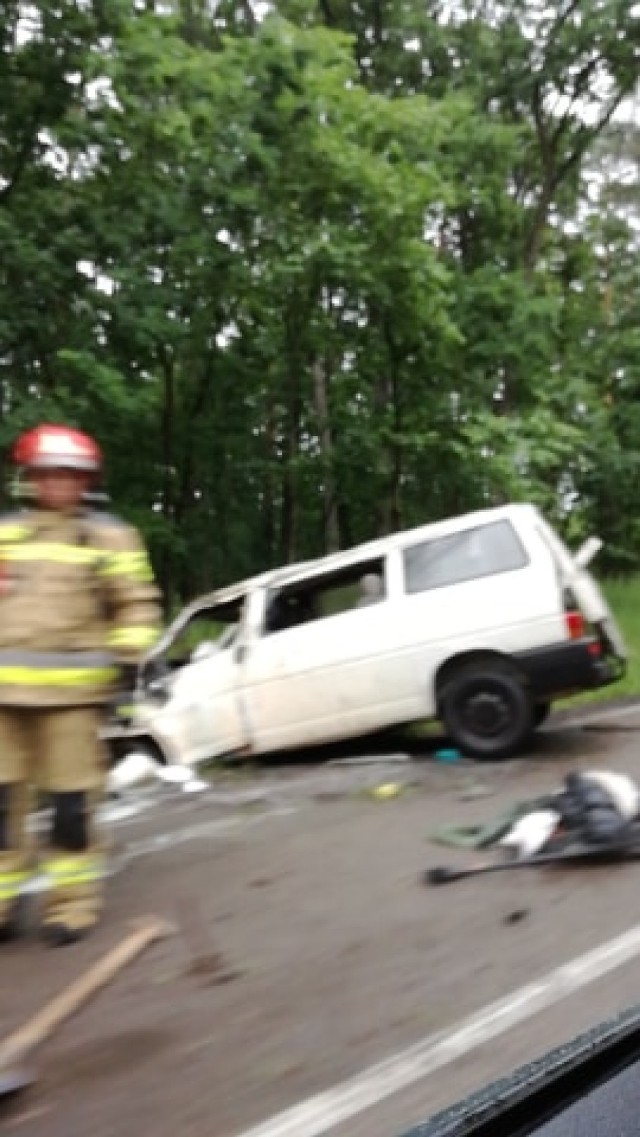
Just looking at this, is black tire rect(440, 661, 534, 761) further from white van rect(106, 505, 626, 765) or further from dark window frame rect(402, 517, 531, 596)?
dark window frame rect(402, 517, 531, 596)

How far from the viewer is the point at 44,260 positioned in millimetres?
11977

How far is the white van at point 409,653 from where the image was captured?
879 cm

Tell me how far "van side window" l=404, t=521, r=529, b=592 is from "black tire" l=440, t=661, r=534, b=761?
688 mm

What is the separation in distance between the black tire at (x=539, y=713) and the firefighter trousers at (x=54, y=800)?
15.3 feet

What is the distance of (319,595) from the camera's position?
9.29 m

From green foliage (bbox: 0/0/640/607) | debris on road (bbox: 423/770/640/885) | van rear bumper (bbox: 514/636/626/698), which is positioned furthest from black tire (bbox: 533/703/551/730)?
green foliage (bbox: 0/0/640/607)

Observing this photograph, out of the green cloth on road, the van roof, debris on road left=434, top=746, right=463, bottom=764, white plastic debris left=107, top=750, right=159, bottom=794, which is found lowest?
the green cloth on road

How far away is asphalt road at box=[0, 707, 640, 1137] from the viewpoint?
3.43 m

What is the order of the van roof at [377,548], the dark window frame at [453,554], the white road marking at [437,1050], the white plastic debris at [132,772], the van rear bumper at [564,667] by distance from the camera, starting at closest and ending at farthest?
1. the white road marking at [437,1050]
2. the white plastic debris at [132,772]
3. the van rear bumper at [564,667]
4. the dark window frame at [453,554]
5. the van roof at [377,548]

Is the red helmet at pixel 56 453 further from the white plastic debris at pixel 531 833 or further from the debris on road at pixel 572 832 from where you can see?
the white plastic debris at pixel 531 833

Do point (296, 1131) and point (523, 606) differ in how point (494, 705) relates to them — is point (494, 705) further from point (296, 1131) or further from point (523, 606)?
point (296, 1131)

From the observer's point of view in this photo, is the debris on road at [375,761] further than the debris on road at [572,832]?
Yes

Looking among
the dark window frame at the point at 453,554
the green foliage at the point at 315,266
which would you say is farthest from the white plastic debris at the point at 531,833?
the green foliage at the point at 315,266

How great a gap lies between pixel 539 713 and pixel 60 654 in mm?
5596
